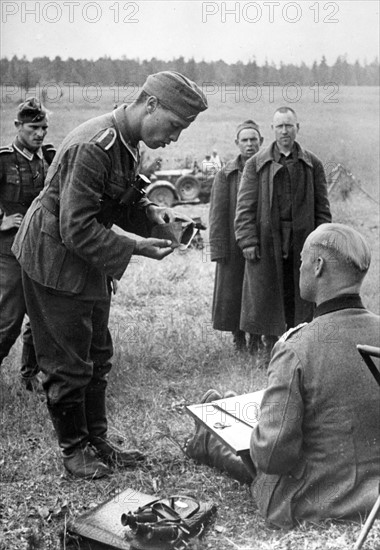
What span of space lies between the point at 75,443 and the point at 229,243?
122 inches

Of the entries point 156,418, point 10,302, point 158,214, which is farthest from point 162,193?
point 158,214

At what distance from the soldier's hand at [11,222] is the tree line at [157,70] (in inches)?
135

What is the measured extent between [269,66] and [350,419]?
1031cm

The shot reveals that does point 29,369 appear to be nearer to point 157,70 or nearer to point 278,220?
point 278,220

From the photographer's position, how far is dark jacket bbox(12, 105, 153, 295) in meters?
3.46

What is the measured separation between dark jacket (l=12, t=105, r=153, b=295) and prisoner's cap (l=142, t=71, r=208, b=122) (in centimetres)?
24

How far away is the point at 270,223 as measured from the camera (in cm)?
604

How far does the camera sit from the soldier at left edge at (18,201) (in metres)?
5.20

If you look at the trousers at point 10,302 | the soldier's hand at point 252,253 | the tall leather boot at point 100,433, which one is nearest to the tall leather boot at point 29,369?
the trousers at point 10,302

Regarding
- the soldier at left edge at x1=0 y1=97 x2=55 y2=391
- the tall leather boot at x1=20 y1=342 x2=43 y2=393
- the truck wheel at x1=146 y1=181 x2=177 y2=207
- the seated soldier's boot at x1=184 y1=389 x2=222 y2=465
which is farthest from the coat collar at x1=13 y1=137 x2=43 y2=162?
the truck wheel at x1=146 y1=181 x2=177 y2=207

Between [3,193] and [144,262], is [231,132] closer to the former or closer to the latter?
[144,262]

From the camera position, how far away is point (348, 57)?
8125 millimetres

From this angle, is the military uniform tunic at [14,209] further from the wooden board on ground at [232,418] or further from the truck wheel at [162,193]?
the truck wheel at [162,193]

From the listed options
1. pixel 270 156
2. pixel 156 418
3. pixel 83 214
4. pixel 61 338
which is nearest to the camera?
pixel 83 214
